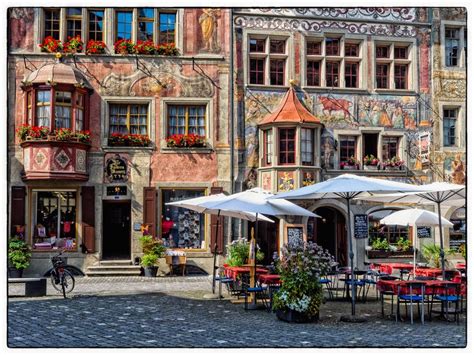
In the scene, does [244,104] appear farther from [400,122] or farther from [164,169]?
[400,122]

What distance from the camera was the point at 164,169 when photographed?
1822 cm

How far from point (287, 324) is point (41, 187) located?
33.2 ft

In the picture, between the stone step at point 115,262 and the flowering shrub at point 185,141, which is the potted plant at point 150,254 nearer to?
the stone step at point 115,262

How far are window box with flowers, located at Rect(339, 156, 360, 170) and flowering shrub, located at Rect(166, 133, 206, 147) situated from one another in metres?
4.11

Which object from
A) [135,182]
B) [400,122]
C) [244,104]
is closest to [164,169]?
[135,182]

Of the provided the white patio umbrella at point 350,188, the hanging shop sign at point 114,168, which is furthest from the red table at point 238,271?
the hanging shop sign at point 114,168

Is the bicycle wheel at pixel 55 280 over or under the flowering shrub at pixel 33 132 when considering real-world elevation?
under

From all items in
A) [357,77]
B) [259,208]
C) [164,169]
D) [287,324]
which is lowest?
[287,324]

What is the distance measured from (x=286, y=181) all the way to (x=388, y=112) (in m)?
3.81

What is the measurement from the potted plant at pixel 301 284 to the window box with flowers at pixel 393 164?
31.1 ft

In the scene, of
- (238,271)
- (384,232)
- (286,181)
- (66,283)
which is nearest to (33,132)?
(66,283)

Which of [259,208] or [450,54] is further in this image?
[450,54]

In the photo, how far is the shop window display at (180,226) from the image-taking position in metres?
18.2

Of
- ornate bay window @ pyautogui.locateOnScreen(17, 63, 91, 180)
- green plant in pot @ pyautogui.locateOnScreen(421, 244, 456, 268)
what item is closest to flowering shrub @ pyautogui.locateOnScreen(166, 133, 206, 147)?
ornate bay window @ pyautogui.locateOnScreen(17, 63, 91, 180)
